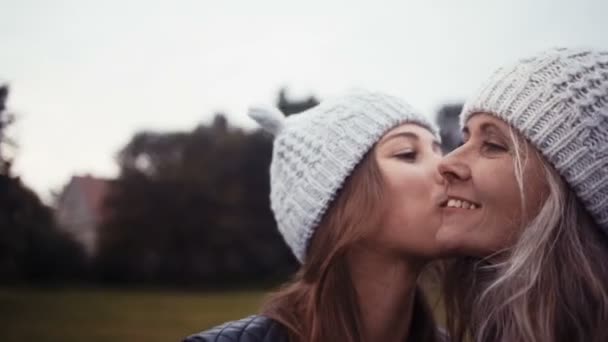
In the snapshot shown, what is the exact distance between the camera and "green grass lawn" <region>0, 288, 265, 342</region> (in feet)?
9.96

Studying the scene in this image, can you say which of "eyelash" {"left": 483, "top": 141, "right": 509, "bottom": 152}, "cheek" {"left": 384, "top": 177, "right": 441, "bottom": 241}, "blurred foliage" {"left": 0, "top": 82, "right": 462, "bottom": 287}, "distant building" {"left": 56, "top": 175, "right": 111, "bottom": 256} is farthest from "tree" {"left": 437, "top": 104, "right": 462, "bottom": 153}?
"distant building" {"left": 56, "top": 175, "right": 111, "bottom": 256}

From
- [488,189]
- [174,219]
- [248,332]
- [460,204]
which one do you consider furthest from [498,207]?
[174,219]

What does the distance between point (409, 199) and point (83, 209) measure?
1.77 m

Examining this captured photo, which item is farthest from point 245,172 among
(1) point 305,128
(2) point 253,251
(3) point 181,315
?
(1) point 305,128

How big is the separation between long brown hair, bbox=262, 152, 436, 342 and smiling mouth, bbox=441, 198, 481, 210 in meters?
0.27

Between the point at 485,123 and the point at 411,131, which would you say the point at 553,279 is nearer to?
the point at 485,123

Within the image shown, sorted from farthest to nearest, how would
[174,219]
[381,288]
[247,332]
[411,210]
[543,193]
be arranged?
[174,219]
[381,288]
[411,210]
[247,332]
[543,193]

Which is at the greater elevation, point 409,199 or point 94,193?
point 94,193

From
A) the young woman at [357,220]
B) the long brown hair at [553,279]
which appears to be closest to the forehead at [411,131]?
the young woman at [357,220]

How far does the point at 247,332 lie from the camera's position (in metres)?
2.29

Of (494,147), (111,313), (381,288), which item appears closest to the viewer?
(494,147)

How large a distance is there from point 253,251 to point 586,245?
535 cm

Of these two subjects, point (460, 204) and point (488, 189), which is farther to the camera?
point (460, 204)

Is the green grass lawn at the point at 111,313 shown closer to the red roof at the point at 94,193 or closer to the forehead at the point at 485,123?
the red roof at the point at 94,193
